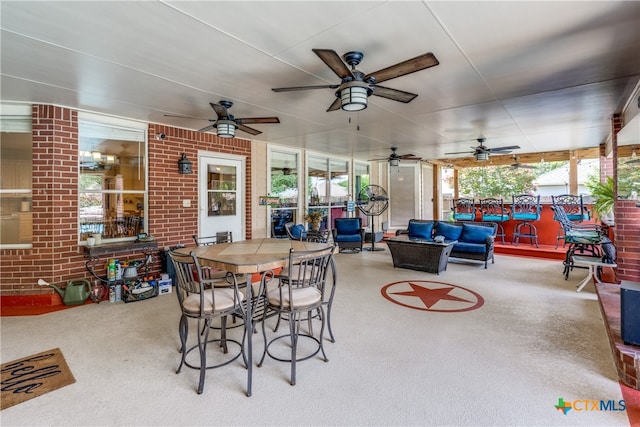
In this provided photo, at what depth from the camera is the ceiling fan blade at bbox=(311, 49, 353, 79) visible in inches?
81.9

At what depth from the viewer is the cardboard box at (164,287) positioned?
4.26 metres

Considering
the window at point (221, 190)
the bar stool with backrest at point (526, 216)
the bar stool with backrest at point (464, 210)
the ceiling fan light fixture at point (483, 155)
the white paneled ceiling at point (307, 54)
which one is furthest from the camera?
the bar stool with backrest at point (464, 210)

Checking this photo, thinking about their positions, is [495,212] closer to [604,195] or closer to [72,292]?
[604,195]

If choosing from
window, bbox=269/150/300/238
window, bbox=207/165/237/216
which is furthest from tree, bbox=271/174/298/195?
window, bbox=207/165/237/216

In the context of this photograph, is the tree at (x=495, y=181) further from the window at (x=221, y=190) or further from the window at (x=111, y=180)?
the window at (x=111, y=180)

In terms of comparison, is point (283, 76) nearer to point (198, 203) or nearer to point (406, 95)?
point (406, 95)

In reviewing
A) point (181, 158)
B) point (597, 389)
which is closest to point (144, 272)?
point (181, 158)

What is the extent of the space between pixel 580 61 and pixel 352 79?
6.95 ft

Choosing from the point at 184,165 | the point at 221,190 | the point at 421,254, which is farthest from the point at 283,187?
the point at 421,254

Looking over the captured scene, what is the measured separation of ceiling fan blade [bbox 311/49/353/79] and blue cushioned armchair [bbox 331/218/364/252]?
4954mm

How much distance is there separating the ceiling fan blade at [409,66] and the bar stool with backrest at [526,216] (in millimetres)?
6266

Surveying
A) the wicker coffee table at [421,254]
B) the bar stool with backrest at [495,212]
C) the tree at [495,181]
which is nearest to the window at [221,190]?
the wicker coffee table at [421,254]

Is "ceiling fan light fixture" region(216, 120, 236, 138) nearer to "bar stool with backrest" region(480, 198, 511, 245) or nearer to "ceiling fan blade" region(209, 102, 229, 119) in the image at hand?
"ceiling fan blade" region(209, 102, 229, 119)

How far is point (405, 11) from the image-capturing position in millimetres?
2035
